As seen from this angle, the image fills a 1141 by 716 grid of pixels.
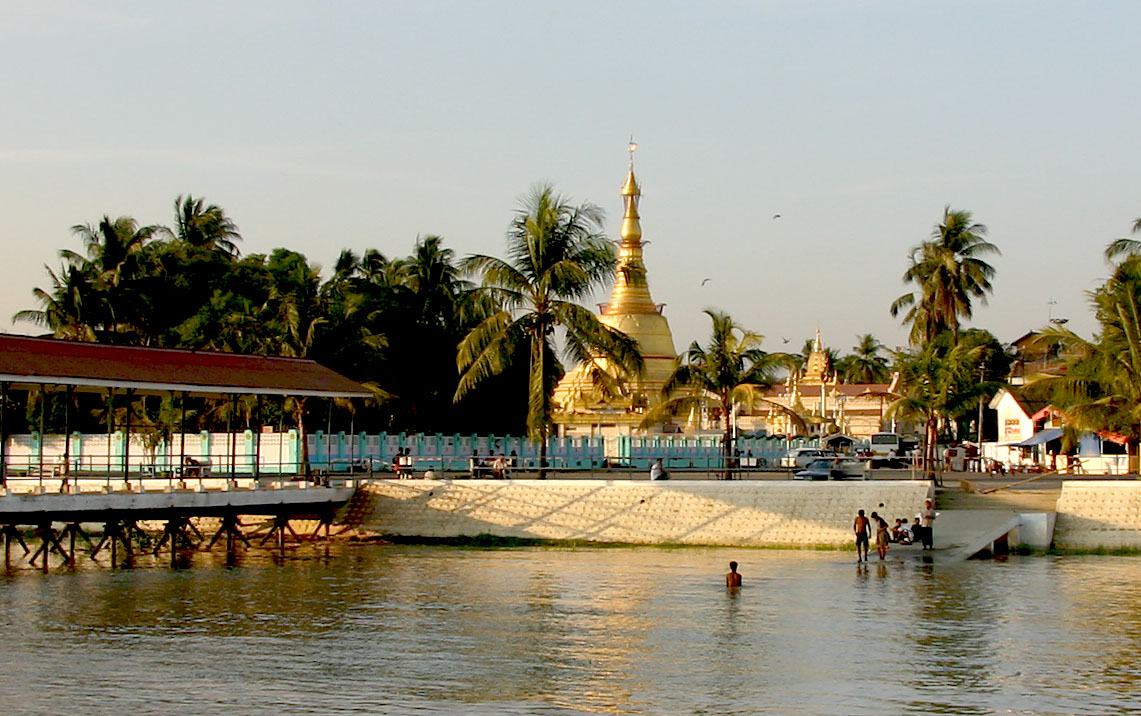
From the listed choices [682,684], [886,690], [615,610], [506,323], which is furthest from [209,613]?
[506,323]

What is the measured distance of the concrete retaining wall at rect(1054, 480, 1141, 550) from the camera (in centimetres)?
3584

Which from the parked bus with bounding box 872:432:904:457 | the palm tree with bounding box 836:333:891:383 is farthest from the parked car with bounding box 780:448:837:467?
the palm tree with bounding box 836:333:891:383

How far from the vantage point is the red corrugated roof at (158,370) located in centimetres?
3247

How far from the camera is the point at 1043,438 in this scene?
202ft

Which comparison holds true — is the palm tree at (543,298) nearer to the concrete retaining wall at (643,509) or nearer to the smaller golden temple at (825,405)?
the concrete retaining wall at (643,509)

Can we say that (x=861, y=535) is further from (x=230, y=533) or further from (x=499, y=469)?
(x=230, y=533)

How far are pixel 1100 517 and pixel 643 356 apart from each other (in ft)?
133

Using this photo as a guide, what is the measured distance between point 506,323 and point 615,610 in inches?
586

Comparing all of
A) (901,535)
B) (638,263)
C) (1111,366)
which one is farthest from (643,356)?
(901,535)

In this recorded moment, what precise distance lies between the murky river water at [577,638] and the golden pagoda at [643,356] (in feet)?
98.8

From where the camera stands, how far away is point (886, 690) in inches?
762

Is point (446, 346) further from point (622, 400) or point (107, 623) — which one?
point (107, 623)

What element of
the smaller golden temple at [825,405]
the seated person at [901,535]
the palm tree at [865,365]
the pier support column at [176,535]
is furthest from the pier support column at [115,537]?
the palm tree at [865,365]

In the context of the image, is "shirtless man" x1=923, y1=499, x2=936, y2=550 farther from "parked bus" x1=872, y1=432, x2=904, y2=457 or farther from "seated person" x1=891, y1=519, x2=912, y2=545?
"parked bus" x1=872, y1=432, x2=904, y2=457
